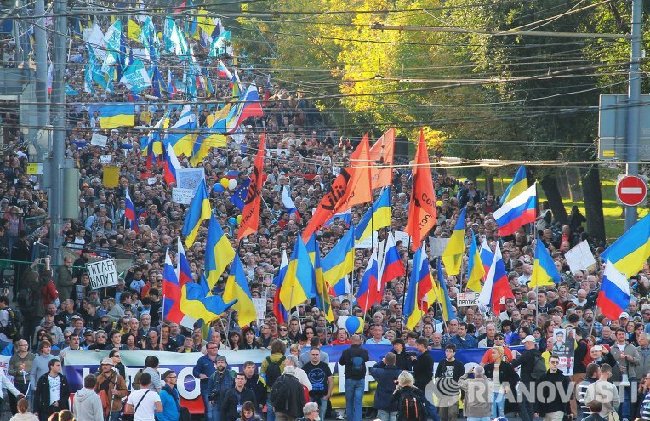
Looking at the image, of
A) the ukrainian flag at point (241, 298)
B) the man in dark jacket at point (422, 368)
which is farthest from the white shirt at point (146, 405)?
the ukrainian flag at point (241, 298)

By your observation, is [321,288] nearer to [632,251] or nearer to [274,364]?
[274,364]

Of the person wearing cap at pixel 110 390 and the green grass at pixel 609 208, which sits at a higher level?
the green grass at pixel 609 208

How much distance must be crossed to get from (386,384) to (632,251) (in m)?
4.98

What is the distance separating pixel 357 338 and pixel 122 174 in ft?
79.3

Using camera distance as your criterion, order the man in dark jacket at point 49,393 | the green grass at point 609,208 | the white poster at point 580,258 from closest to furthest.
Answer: the man in dark jacket at point 49,393
the white poster at point 580,258
the green grass at point 609,208

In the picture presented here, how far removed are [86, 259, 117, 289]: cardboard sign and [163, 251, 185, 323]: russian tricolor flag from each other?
10.9 feet

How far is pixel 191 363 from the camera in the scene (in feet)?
75.8

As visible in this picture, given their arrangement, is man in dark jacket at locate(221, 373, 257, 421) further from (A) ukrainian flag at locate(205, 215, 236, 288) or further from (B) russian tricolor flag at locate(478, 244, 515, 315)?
(B) russian tricolor flag at locate(478, 244, 515, 315)

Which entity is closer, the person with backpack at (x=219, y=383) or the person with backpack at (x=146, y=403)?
the person with backpack at (x=146, y=403)

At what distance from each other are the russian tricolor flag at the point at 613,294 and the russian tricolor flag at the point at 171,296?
6.40 metres

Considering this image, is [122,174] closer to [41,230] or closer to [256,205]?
[41,230]

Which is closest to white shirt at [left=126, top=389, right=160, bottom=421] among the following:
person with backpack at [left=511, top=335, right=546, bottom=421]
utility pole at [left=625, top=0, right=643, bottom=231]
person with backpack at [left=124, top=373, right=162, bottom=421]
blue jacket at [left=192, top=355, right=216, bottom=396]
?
person with backpack at [left=124, top=373, right=162, bottom=421]

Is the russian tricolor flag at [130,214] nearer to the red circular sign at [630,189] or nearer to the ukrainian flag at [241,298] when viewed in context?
the ukrainian flag at [241,298]

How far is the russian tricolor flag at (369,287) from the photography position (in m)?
26.6
